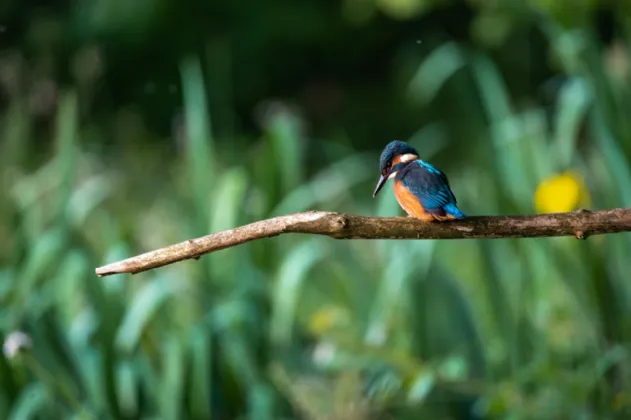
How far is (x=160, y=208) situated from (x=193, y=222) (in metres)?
1.20

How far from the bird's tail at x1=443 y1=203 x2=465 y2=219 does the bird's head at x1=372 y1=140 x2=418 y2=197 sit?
4 cm

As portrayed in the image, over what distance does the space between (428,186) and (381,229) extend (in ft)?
0.20

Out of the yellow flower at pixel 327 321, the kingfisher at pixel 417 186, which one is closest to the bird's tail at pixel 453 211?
the kingfisher at pixel 417 186

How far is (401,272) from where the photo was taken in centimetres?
137

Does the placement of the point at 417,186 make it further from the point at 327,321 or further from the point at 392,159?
the point at 327,321

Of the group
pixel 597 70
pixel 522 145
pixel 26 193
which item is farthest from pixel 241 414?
pixel 26 193

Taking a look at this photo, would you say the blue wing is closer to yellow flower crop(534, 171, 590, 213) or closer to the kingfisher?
the kingfisher

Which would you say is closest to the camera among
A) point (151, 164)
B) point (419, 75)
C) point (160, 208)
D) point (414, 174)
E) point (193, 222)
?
point (414, 174)

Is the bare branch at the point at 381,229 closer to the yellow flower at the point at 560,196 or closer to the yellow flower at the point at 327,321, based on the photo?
the yellow flower at the point at 560,196

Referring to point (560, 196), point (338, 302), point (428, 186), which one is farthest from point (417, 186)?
point (338, 302)

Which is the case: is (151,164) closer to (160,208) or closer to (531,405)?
(160,208)

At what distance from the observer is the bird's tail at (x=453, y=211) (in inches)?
22.4

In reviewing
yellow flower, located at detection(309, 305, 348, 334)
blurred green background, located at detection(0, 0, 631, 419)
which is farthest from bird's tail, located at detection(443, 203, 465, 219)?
yellow flower, located at detection(309, 305, 348, 334)

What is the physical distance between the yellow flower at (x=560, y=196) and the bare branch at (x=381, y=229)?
1.91 feet
